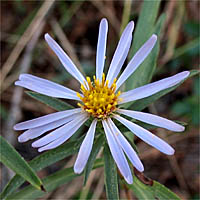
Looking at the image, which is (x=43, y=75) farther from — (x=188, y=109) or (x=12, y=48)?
(x=188, y=109)

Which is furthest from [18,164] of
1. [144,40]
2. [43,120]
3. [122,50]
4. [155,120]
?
[144,40]

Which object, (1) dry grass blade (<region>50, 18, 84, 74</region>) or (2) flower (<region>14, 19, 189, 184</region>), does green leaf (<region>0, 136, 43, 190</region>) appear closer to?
(2) flower (<region>14, 19, 189, 184</region>)

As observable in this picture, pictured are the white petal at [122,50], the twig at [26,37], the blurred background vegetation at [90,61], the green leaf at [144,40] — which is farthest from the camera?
the twig at [26,37]

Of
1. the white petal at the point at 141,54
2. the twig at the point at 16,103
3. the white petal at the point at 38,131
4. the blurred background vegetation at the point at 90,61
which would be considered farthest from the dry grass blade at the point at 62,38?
the white petal at the point at 38,131

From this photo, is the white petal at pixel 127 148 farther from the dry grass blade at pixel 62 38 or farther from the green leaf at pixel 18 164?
the dry grass blade at pixel 62 38

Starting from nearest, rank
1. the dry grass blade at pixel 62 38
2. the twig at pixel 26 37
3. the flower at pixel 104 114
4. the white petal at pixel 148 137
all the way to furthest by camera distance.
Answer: the white petal at pixel 148 137, the flower at pixel 104 114, the twig at pixel 26 37, the dry grass blade at pixel 62 38

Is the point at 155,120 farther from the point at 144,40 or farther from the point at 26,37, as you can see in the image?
the point at 26,37

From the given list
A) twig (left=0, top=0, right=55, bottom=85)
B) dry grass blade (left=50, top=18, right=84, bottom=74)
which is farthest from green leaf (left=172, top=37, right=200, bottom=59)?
twig (left=0, top=0, right=55, bottom=85)
